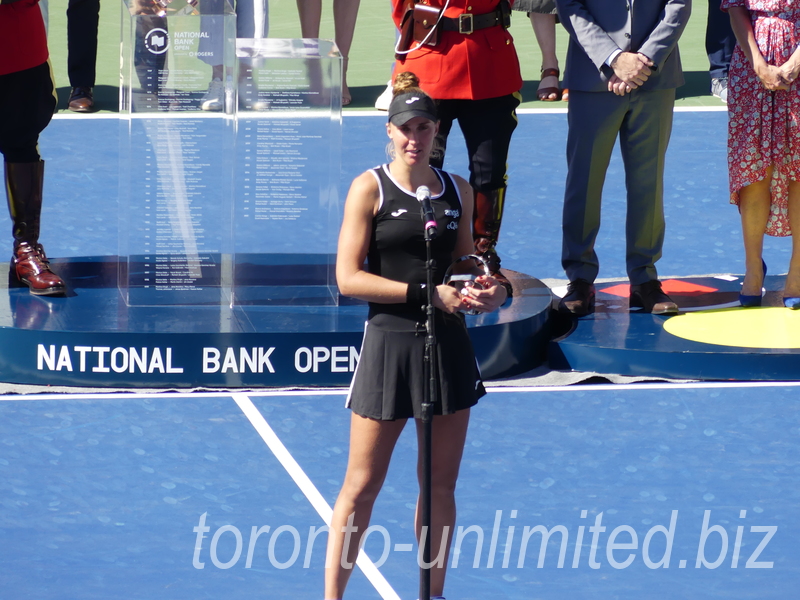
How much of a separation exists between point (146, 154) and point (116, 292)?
693 millimetres

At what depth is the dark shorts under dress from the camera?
11.6 ft

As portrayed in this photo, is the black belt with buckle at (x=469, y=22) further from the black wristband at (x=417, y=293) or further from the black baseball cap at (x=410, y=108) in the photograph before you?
the black wristband at (x=417, y=293)

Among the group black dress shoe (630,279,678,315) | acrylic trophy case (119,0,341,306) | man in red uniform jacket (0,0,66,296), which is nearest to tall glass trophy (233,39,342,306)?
acrylic trophy case (119,0,341,306)

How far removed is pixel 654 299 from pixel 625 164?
0.65 m

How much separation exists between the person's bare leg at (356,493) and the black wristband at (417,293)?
1.11 feet

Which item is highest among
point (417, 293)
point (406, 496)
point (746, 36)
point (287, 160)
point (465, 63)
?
point (746, 36)

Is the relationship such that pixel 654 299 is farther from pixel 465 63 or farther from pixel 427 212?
pixel 427 212

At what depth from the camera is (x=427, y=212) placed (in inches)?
132

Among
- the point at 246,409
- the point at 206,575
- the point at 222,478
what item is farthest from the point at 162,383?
the point at 206,575

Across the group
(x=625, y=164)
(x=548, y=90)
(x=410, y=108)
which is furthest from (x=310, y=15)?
(x=410, y=108)

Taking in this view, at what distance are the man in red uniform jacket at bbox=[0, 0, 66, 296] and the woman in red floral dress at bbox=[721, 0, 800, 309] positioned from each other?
3.11 m

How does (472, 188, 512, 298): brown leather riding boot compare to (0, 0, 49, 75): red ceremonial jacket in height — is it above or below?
below

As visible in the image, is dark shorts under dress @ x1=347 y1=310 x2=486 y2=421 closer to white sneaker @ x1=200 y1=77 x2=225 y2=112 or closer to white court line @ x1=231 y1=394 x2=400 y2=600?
white court line @ x1=231 y1=394 x2=400 y2=600

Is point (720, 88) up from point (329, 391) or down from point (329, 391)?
up
